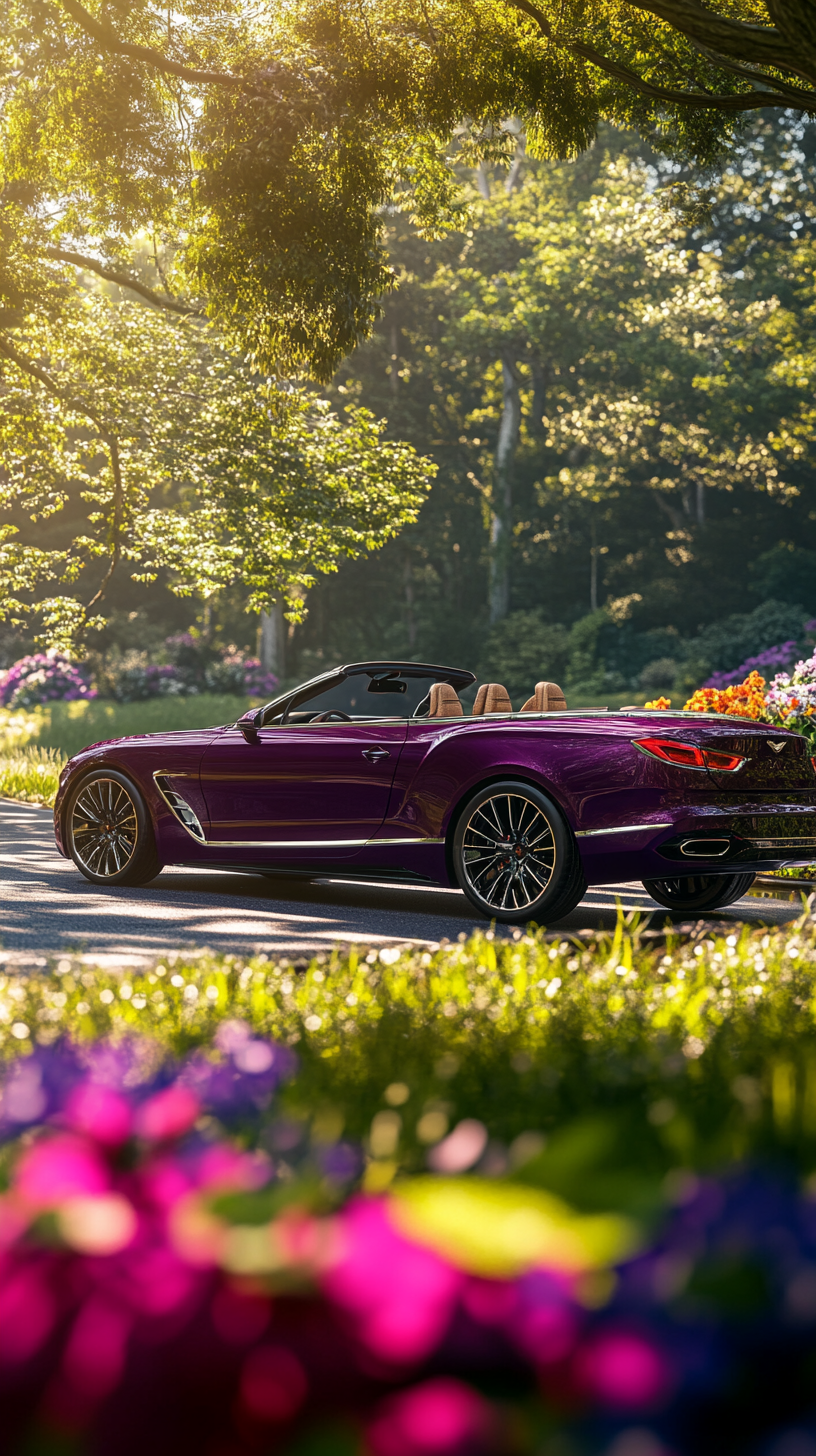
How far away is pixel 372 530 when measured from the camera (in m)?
21.1

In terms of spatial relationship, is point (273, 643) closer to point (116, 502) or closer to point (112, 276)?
point (116, 502)

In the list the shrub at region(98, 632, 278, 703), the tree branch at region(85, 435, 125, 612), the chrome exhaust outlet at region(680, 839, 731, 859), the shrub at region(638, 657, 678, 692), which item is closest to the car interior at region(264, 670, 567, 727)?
the chrome exhaust outlet at region(680, 839, 731, 859)

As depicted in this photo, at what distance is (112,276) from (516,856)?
15885 mm

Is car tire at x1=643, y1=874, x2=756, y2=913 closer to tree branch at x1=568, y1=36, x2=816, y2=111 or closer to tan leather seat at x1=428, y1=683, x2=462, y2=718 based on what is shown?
tan leather seat at x1=428, y1=683, x2=462, y2=718

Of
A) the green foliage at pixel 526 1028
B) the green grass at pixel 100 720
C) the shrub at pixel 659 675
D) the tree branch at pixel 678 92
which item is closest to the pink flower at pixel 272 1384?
the green foliage at pixel 526 1028

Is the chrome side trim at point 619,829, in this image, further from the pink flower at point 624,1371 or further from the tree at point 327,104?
the pink flower at point 624,1371

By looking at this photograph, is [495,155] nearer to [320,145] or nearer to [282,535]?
[320,145]

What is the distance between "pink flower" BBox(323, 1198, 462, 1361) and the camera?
1.15m

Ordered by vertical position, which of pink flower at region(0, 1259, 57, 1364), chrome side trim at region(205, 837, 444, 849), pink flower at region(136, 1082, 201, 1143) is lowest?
A: chrome side trim at region(205, 837, 444, 849)

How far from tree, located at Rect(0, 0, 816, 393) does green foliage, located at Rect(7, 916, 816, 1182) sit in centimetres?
586

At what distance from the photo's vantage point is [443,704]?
8.70 metres

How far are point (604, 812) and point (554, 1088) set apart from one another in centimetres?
420

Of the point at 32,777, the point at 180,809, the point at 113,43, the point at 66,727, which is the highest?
the point at 113,43

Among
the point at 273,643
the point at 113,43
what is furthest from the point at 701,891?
the point at 273,643
